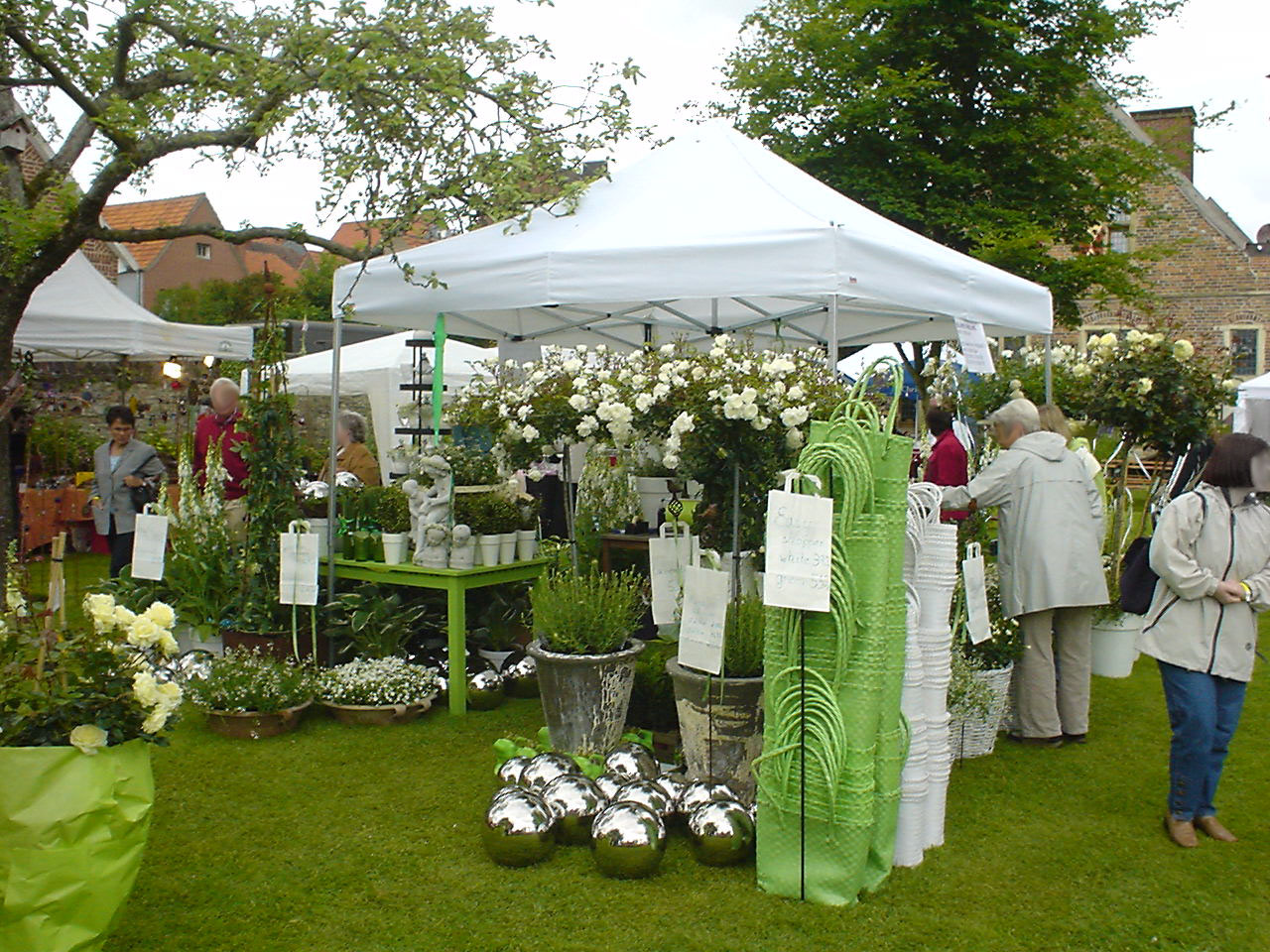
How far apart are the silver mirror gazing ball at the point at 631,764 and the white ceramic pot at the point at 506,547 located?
1.44 metres

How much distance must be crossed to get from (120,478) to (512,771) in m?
4.15

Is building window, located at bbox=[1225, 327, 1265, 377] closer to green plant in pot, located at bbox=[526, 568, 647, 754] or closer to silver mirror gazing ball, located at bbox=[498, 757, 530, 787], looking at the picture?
green plant in pot, located at bbox=[526, 568, 647, 754]

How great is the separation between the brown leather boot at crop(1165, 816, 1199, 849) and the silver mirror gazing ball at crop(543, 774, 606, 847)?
6.20 feet

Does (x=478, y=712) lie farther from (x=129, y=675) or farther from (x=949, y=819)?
(x=129, y=675)

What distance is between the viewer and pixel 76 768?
241 centimetres

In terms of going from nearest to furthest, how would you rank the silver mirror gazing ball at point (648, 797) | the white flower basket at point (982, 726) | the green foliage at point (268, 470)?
the silver mirror gazing ball at point (648, 797), the white flower basket at point (982, 726), the green foliage at point (268, 470)

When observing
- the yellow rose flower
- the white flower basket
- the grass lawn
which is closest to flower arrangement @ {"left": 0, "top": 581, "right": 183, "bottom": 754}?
the yellow rose flower

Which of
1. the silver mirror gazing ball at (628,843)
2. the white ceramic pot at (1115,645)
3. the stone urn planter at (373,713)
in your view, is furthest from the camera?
the white ceramic pot at (1115,645)

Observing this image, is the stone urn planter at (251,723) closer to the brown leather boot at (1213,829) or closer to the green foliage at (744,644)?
the green foliage at (744,644)

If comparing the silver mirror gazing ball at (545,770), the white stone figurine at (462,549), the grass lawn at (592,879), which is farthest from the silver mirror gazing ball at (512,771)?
the white stone figurine at (462,549)

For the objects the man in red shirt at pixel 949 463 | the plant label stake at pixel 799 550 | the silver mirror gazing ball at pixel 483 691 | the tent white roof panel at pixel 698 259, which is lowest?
the silver mirror gazing ball at pixel 483 691

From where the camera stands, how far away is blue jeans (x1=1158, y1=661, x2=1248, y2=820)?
3.47 meters

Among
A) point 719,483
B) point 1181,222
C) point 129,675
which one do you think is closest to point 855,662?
point 719,483

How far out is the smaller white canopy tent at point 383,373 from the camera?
11.6m
